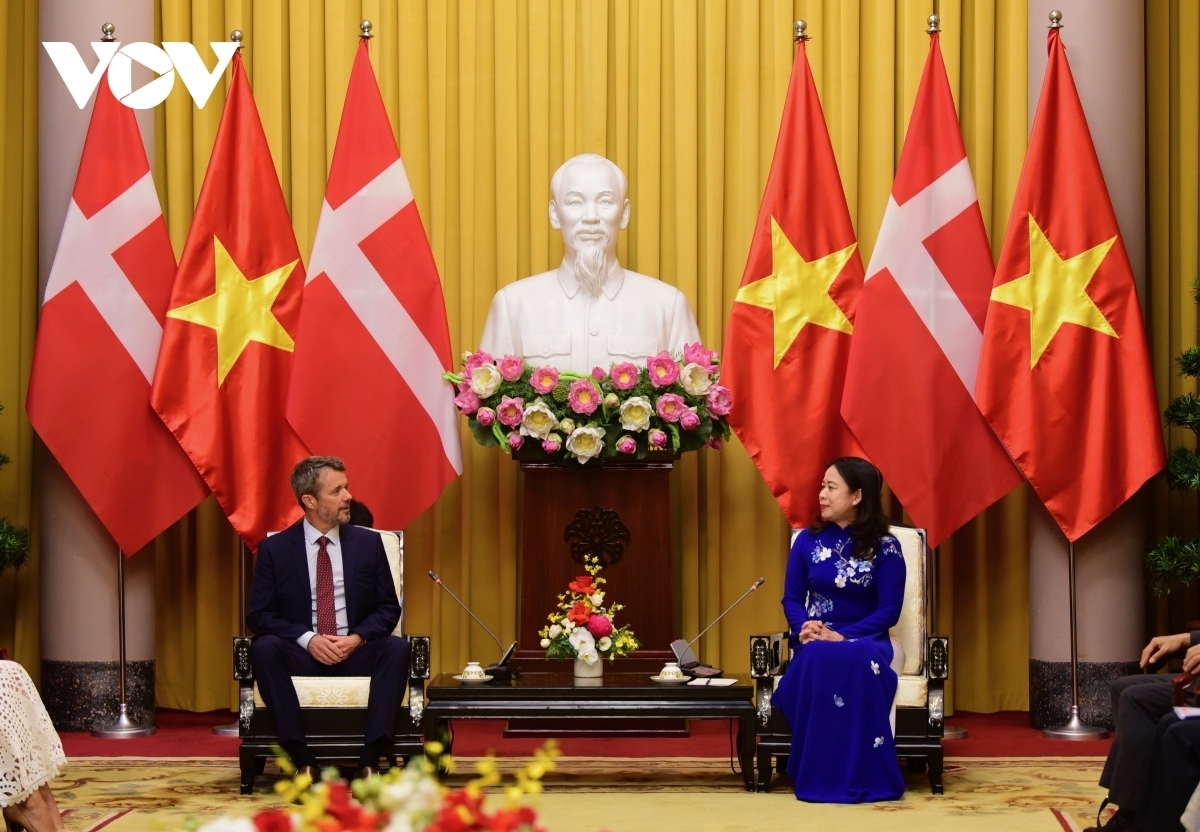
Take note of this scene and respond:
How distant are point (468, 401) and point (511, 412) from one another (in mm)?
245

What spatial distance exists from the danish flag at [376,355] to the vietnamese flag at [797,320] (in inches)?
52.6

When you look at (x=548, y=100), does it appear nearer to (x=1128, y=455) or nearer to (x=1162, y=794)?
(x=1128, y=455)

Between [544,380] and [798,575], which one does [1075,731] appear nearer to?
[798,575]

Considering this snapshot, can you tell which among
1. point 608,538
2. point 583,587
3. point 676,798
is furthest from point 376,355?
point 676,798

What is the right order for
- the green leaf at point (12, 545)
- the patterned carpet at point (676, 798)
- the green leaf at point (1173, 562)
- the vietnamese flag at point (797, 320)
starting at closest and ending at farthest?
the patterned carpet at point (676, 798) < the green leaf at point (1173, 562) < the green leaf at point (12, 545) < the vietnamese flag at point (797, 320)

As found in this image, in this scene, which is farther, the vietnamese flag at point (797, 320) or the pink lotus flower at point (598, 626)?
the vietnamese flag at point (797, 320)

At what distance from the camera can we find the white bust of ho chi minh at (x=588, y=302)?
6.82m

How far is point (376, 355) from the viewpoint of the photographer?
676cm

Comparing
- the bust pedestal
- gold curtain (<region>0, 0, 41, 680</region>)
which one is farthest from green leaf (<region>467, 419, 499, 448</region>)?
gold curtain (<region>0, 0, 41, 680</region>)

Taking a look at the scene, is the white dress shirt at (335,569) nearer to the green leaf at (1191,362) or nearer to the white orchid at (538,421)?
the white orchid at (538,421)

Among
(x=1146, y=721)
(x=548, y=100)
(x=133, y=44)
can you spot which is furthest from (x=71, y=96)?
(x=1146, y=721)

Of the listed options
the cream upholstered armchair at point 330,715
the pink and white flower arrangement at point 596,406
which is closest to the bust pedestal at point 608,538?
the pink and white flower arrangement at point 596,406

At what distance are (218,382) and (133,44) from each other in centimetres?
173

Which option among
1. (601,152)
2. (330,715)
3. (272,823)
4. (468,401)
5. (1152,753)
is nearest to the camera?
(272,823)
